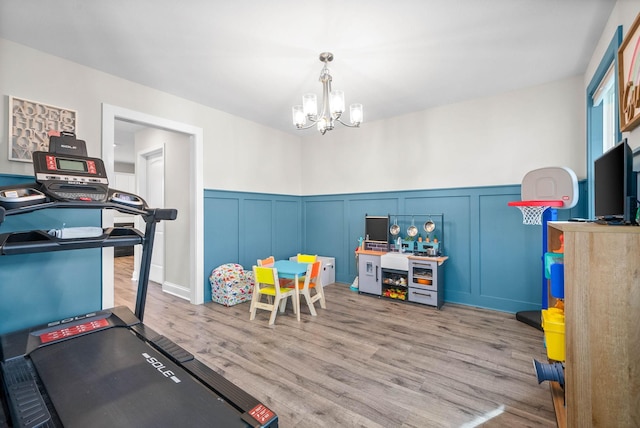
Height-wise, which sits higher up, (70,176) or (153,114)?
(153,114)

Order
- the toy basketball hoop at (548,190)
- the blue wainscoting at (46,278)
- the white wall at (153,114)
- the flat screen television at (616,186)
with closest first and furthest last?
the flat screen television at (616,186)
the blue wainscoting at (46,278)
the white wall at (153,114)
the toy basketball hoop at (548,190)

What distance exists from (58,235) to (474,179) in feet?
13.6

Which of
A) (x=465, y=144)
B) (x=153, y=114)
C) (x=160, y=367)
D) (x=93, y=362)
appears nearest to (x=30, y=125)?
(x=153, y=114)

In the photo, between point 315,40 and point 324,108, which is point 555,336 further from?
point 315,40

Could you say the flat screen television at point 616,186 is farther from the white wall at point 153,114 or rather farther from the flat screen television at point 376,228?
the white wall at point 153,114

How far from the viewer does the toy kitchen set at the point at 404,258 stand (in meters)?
3.50

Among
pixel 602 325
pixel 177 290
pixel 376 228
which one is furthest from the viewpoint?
pixel 376 228

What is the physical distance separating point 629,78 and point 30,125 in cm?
438

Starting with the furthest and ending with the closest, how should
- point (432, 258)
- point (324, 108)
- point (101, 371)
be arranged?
point (432, 258) < point (324, 108) < point (101, 371)

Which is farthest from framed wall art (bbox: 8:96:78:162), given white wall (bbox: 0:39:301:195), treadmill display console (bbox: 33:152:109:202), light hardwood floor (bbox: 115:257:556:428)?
light hardwood floor (bbox: 115:257:556:428)

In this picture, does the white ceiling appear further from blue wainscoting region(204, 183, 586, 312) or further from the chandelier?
blue wainscoting region(204, 183, 586, 312)

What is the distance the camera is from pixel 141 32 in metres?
2.20

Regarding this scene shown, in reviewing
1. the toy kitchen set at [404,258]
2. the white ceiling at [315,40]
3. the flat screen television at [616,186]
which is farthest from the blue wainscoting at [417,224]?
the flat screen television at [616,186]

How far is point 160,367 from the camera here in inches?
60.9
